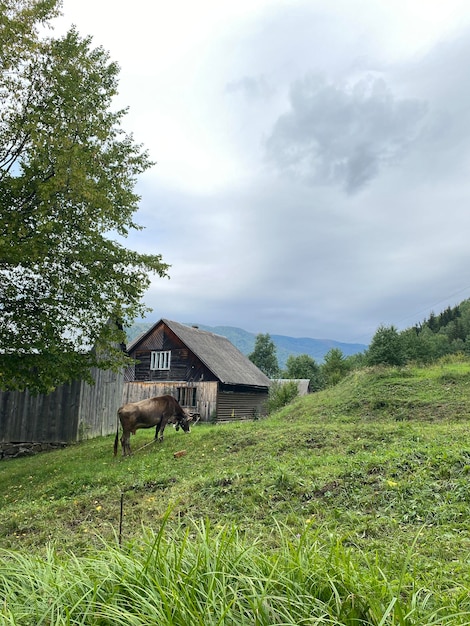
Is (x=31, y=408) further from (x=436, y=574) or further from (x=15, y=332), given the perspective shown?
(x=436, y=574)

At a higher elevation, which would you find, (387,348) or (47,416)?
(387,348)

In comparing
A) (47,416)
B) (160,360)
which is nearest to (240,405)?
(160,360)

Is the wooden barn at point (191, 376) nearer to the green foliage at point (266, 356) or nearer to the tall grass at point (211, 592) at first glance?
the tall grass at point (211, 592)

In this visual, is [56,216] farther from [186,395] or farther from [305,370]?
[305,370]

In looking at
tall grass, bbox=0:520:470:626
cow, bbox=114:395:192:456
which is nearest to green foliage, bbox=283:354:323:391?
cow, bbox=114:395:192:456

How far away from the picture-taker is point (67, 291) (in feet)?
36.1

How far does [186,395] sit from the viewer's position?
30.3 m

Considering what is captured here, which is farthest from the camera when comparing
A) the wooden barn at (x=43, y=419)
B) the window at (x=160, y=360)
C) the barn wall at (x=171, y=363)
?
the window at (x=160, y=360)

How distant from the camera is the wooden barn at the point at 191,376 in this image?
2966cm

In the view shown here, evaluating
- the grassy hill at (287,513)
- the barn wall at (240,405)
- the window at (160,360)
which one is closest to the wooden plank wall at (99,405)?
the grassy hill at (287,513)

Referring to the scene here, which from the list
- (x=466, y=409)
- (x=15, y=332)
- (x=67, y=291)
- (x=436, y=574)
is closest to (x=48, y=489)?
(x=15, y=332)

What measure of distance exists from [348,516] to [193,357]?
2590cm

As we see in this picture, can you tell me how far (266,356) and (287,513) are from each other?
7411 centimetres

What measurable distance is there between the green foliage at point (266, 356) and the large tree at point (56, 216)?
221 feet
